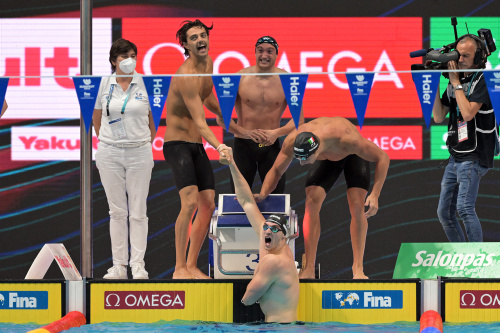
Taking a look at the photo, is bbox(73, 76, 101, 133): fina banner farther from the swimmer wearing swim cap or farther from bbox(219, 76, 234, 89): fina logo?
the swimmer wearing swim cap

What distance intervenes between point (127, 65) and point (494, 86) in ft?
9.40

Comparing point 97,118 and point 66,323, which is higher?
point 97,118

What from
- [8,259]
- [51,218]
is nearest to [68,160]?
[51,218]

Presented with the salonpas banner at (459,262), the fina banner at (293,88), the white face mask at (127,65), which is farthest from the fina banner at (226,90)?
the salonpas banner at (459,262)

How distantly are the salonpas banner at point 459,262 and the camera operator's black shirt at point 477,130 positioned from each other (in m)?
0.70

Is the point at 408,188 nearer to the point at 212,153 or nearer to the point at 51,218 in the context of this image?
the point at 212,153

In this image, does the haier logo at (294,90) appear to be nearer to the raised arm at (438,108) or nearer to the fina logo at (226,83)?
the fina logo at (226,83)

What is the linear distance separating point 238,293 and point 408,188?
3338 millimetres

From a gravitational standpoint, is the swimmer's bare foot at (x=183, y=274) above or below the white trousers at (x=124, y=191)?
below

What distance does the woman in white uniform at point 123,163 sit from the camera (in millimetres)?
6547

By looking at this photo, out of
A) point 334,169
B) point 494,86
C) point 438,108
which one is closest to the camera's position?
point 494,86

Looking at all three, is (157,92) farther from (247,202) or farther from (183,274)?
(183,274)

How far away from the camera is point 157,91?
644 centimetres

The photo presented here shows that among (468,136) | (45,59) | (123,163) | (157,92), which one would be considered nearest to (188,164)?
(123,163)
